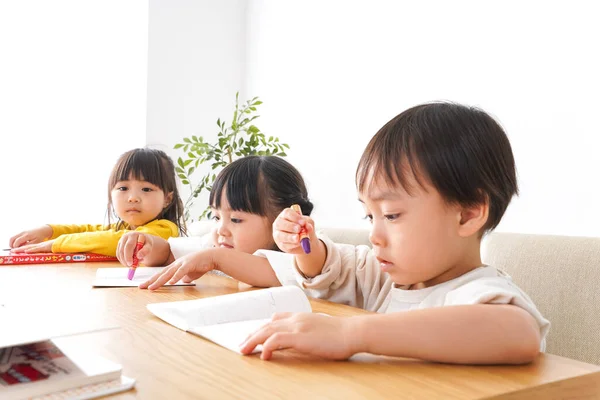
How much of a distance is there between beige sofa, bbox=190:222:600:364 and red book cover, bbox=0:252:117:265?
113 cm

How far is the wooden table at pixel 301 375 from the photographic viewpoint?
52 centimetres

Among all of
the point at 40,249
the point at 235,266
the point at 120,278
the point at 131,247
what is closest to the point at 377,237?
the point at 235,266

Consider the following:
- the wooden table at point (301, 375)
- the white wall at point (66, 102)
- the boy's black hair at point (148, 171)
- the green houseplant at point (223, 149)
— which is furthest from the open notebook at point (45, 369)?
the white wall at point (66, 102)

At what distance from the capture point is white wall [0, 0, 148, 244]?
310 centimetres

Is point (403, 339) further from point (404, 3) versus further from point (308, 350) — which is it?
point (404, 3)

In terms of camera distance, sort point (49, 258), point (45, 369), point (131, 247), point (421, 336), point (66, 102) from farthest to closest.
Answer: point (66, 102) < point (49, 258) < point (131, 247) < point (421, 336) < point (45, 369)

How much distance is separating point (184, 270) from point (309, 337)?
613 millimetres

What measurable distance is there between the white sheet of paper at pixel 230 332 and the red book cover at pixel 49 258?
1.08 m

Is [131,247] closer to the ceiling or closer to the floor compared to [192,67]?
closer to the floor

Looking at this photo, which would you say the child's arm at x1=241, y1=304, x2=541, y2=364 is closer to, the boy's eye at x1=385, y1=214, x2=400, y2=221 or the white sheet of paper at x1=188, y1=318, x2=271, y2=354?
the white sheet of paper at x1=188, y1=318, x2=271, y2=354

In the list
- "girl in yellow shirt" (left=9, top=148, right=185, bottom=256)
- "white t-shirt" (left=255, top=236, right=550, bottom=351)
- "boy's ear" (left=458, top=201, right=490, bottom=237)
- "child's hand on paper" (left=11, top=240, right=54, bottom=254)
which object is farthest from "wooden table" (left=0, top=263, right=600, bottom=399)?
"girl in yellow shirt" (left=9, top=148, right=185, bottom=256)

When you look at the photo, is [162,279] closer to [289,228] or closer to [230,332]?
[289,228]

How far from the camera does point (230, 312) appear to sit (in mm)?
838

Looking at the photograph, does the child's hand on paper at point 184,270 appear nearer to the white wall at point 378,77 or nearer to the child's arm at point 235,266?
the child's arm at point 235,266
